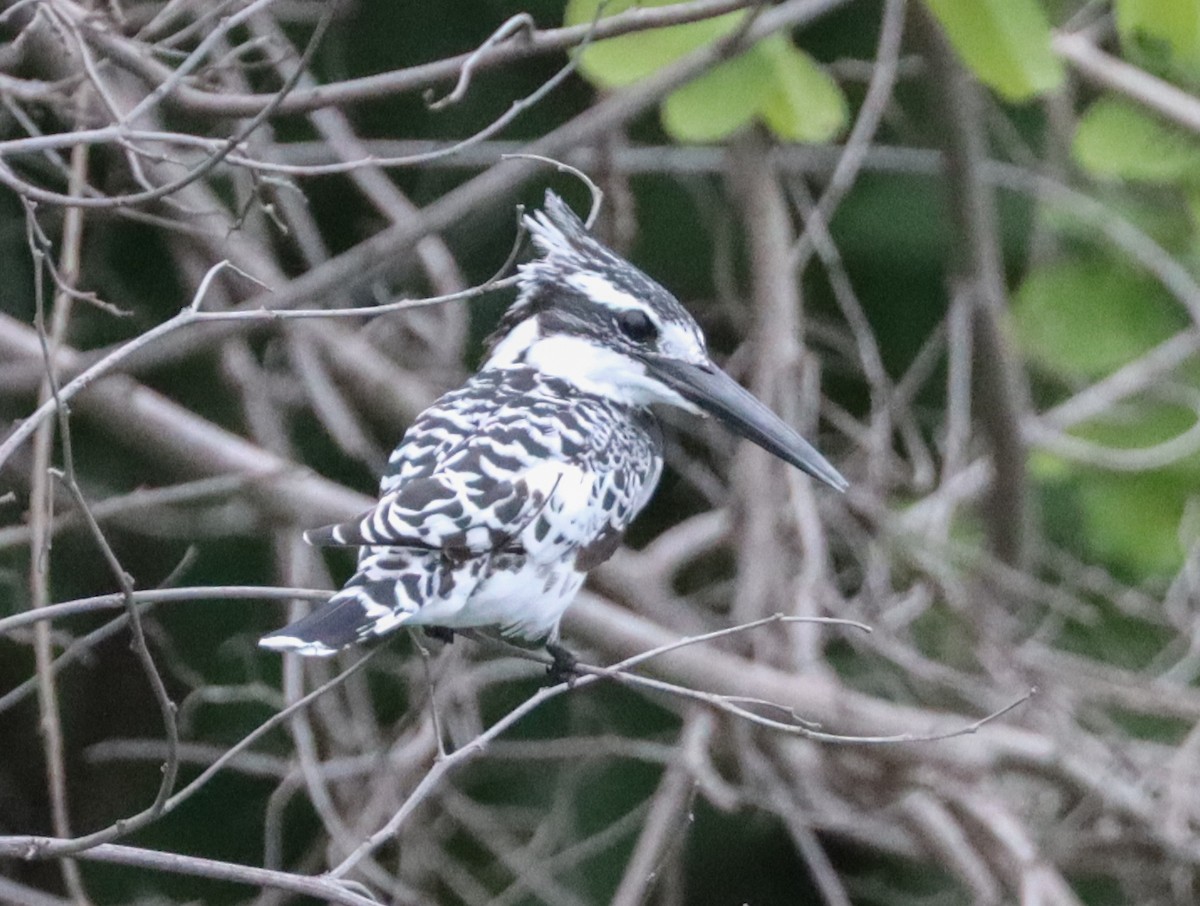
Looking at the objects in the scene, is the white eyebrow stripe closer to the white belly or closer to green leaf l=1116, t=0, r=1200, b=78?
the white belly

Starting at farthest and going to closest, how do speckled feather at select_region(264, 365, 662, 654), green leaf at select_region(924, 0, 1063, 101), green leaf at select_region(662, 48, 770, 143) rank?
green leaf at select_region(662, 48, 770, 143)
green leaf at select_region(924, 0, 1063, 101)
speckled feather at select_region(264, 365, 662, 654)

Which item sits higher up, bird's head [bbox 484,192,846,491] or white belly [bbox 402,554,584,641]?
bird's head [bbox 484,192,846,491]

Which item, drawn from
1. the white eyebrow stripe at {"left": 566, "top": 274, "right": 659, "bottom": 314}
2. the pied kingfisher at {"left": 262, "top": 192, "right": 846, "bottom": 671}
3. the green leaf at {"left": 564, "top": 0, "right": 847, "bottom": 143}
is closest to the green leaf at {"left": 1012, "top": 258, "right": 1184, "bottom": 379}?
the green leaf at {"left": 564, "top": 0, "right": 847, "bottom": 143}

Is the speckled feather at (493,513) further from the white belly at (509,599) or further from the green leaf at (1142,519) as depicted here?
the green leaf at (1142,519)

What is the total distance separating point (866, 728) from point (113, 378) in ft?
4.25

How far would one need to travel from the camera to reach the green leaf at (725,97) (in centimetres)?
260

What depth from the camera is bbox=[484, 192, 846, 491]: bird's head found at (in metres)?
2.35

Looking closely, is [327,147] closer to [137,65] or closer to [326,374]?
[326,374]

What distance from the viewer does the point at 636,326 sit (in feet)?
7.80

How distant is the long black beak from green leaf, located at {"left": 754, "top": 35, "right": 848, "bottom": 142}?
51 cm

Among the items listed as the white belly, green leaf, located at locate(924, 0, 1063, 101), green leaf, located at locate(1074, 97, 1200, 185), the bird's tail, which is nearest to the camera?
the bird's tail

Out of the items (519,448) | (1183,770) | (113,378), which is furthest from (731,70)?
(1183,770)

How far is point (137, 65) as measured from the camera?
2.09 m

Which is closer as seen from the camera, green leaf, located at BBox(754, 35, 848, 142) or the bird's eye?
the bird's eye
